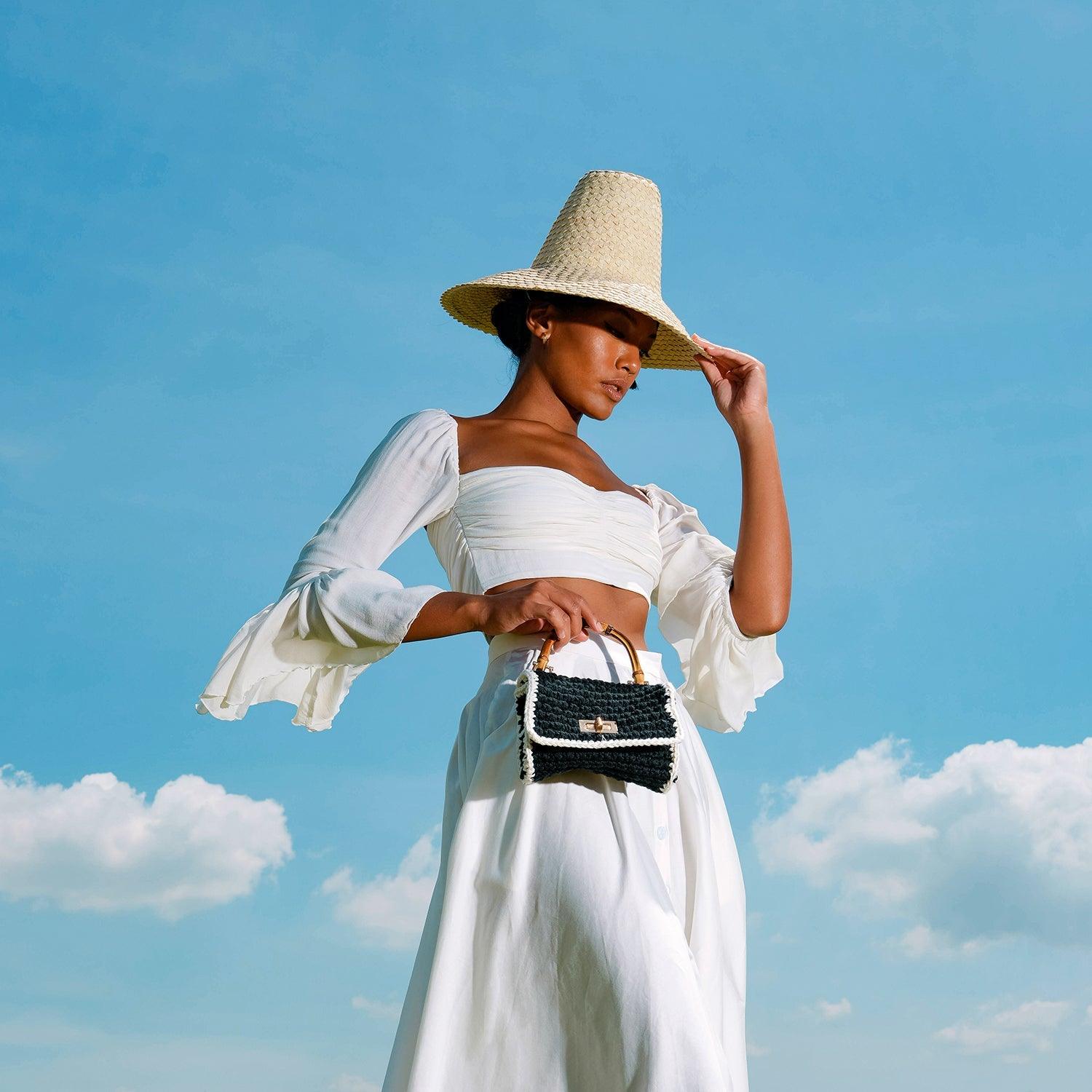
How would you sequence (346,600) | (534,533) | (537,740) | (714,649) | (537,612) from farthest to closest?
(714,649) < (534,533) < (346,600) < (537,612) < (537,740)

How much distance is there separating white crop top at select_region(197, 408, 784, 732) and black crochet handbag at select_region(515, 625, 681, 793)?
46 cm

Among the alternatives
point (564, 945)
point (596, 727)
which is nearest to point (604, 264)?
point (596, 727)

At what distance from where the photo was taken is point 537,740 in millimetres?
3633

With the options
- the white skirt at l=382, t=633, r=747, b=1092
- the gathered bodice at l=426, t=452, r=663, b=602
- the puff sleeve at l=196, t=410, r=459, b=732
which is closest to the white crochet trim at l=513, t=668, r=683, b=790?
the white skirt at l=382, t=633, r=747, b=1092

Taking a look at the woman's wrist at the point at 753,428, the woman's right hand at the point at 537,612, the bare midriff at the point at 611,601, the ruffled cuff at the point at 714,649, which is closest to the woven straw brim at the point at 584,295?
the woman's wrist at the point at 753,428

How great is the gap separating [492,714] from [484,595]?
0.31 m

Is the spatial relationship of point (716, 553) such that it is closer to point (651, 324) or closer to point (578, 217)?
point (651, 324)

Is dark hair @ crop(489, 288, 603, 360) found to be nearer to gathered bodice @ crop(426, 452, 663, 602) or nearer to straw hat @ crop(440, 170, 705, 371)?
straw hat @ crop(440, 170, 705, 371)

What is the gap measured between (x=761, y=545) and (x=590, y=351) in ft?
2.52

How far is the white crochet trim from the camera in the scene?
3641mm

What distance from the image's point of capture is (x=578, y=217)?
5.02m

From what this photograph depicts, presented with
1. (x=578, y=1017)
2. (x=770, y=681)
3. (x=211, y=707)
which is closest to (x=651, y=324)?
(x=770, y=681)

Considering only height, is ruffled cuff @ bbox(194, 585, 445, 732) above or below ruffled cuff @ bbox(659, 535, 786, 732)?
below

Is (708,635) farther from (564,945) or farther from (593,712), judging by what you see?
(564,945)
